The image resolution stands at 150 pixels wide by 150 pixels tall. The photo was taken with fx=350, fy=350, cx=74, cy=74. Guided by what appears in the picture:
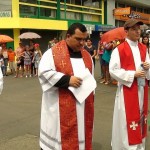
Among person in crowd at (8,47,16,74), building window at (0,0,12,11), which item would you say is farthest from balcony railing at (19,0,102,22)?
person in crowd at (8,47,16,74)

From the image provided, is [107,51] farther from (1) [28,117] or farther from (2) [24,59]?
(1) [28,117]

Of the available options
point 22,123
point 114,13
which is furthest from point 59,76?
point 114,13

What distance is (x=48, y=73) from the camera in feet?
11.9

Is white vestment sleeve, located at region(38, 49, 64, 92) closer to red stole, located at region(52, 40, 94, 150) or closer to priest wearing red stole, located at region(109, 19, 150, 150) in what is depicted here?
red stole, located at region(52, 40, 94, 150)

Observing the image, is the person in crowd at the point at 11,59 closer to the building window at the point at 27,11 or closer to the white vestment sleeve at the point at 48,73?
the building window at the point at 27,11

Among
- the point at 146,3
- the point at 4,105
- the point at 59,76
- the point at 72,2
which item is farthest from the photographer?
the point at 146,3

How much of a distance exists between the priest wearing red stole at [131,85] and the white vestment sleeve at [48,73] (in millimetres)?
1155

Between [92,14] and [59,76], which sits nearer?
[59,76]

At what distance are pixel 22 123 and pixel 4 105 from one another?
80.5 inches

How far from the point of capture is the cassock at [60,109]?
12.1 ft

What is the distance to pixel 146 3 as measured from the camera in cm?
3797

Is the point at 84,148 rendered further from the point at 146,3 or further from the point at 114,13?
the point at 146,3

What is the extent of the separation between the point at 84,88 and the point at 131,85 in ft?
3.53

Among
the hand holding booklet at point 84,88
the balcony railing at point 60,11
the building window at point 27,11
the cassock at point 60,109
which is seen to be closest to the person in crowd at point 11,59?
the balcony railing at point 60,11
